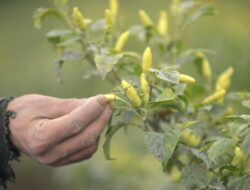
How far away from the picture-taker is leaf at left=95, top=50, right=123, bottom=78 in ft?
4.66

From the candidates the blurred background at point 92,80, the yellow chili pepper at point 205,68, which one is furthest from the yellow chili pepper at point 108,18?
the blurred background at point 92,80

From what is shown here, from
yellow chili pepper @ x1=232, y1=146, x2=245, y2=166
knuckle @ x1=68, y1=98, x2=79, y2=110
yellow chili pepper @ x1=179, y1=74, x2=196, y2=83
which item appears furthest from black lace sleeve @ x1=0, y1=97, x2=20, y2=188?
yellow chili pepper @ x1=232, y1=146, x2=245, y2=166

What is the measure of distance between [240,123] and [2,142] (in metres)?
0.47

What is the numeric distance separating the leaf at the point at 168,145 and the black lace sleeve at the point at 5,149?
0.31m

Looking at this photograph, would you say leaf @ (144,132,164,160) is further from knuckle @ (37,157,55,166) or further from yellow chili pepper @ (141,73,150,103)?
knuckle @ (37,157,55,166)

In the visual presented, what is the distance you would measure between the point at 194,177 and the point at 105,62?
284mm

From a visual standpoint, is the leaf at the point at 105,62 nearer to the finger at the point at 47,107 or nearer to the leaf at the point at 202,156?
the finger at the point at 47,107

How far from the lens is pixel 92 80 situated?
3770 millimetres

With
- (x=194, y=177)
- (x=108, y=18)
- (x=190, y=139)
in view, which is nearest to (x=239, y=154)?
(x=194, y=177)

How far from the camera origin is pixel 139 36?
1.69 m

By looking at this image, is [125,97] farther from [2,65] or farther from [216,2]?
[2,65]

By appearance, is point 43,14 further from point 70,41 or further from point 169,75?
point 169,75

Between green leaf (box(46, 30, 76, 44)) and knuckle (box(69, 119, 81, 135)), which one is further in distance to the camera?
green leaf (box(46, 30, 76, 44))

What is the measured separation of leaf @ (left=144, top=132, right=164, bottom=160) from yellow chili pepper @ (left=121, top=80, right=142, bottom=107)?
0.06 meters
